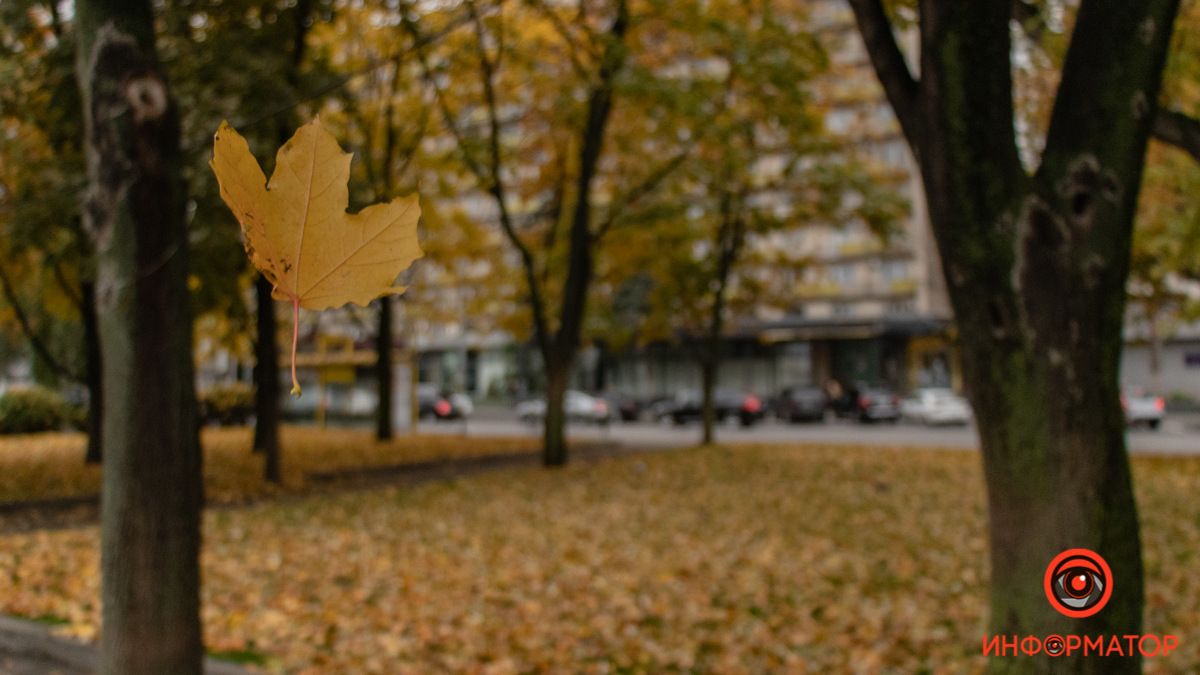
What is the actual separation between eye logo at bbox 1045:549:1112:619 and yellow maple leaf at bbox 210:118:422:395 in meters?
3.25

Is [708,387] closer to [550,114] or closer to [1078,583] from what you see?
[550,114]

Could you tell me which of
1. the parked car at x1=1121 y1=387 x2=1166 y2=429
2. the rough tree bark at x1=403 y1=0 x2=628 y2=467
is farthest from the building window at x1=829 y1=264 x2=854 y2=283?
the rough tree bark at x1=403 y1=0 x2=628 y2=467

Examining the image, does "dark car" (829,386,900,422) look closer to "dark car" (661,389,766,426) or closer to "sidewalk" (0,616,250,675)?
"dark car" (661,389,766,426)

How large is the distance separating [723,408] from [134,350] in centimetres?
3334

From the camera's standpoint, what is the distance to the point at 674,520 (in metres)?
9.94

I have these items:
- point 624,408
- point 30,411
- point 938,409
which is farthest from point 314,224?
point 624,408

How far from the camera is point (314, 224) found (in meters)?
0.67

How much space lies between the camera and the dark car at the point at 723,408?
35.0 metres

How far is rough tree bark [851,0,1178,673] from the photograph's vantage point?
10.4 feet

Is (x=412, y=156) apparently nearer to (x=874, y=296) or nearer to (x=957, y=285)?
(x=957, y=285)

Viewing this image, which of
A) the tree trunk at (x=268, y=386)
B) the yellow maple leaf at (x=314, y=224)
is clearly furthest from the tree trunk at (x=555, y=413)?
the yellow maple leaf at (x=314, y=224)

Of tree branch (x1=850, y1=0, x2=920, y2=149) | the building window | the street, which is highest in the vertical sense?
the building window

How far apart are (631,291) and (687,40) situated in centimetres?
2711

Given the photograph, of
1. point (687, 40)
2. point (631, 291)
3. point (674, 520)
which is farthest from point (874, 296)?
point (674, 520)
